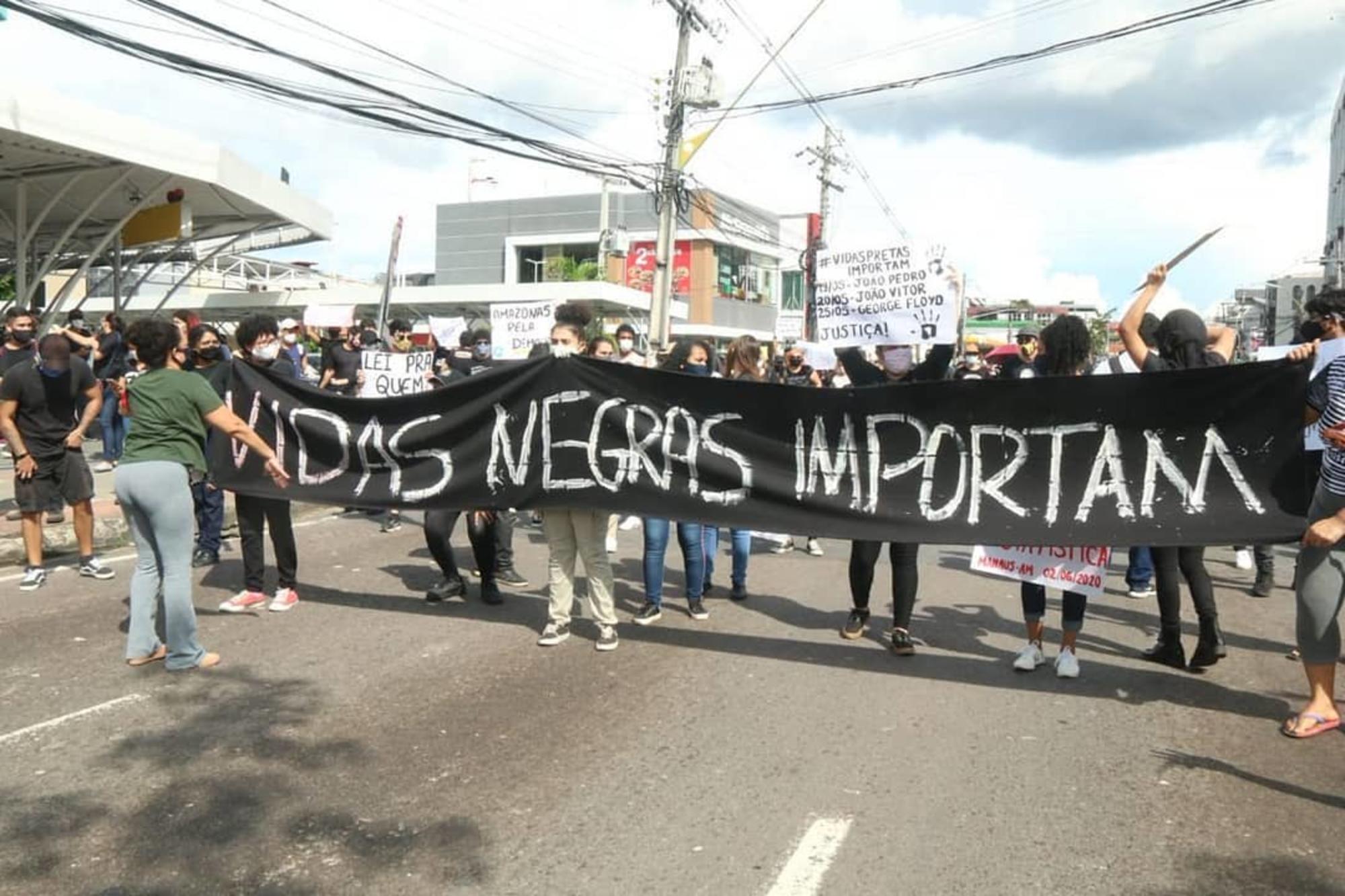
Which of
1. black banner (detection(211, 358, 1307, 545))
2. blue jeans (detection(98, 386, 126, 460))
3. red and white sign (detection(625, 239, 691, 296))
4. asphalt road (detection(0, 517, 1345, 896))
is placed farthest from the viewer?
red and white sign (detection(625, 239, 691, 296))

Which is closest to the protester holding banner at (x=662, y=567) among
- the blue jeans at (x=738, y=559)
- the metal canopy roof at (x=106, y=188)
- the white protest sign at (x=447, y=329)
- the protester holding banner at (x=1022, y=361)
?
the blue jeans at (x=738, y=559)

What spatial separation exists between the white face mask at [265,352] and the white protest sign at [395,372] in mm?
2385

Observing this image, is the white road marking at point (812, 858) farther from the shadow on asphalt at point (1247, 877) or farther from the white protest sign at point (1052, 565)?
the white protest sign at point (1052, 565)

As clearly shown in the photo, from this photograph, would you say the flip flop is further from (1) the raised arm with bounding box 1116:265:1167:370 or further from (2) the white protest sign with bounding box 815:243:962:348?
(2) the white protest sign with bounding box 815:243:962:348

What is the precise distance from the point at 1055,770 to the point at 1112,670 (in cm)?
174

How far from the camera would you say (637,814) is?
12.9 feet

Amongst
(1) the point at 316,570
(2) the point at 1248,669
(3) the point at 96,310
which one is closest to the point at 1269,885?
(2) the point at 1248,669

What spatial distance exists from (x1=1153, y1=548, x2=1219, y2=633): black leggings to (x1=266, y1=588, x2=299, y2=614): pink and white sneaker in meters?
5.27

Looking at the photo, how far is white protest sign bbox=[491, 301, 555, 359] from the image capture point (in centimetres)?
1266

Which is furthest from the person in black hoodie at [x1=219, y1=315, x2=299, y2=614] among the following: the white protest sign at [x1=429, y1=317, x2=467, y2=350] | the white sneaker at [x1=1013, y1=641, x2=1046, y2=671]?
the white protest sign at [x1=429, y1=317, x2=467, y2=350]

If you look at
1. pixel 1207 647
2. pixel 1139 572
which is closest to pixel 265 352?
pixel 1207 647

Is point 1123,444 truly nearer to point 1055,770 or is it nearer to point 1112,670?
point 1112,670

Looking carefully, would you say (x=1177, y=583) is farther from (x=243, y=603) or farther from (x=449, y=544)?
(x=243, y=603)

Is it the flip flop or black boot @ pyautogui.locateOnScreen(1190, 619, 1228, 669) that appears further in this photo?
black boot @ pyautogui.locateOnScreen(1190, 619, 1228, 669)
